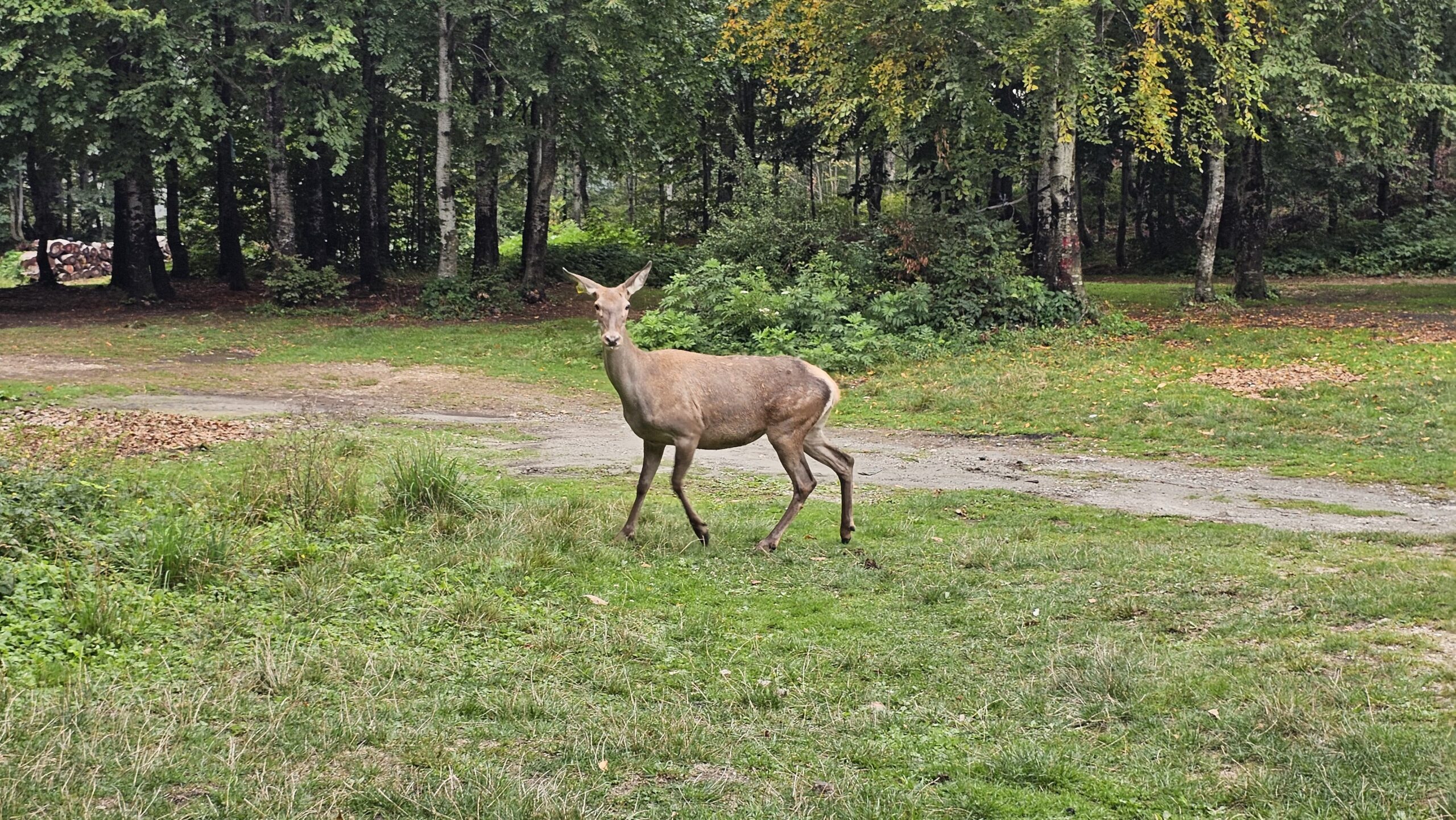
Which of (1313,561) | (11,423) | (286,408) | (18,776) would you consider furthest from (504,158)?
(18,776)

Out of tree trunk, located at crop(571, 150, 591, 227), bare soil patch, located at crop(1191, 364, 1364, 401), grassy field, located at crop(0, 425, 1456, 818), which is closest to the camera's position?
grassy field, located at crop(0, 425, 1456, 818)

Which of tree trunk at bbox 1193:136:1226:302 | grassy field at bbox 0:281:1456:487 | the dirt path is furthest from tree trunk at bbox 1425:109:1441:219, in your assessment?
the dirt path

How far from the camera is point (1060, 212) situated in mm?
24359

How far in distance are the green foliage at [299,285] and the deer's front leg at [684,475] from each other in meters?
23.1

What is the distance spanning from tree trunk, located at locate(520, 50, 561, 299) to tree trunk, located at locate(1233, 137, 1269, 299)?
58.3ft

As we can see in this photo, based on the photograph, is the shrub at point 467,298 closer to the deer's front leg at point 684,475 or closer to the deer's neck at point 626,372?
A: the deer's neck at point 626,372

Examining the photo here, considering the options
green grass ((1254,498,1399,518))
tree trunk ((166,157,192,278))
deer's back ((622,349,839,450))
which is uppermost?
tree trunk ((166,157,192,278))

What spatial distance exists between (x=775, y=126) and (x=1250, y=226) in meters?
18.0

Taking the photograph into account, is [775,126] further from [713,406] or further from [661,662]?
[661,662]

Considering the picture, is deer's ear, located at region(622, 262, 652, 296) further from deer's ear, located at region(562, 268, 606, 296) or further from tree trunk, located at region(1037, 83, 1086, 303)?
tree trunk, located at region(1037, 83, 1086, 303)

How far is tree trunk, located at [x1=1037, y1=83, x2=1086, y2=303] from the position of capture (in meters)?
23.9

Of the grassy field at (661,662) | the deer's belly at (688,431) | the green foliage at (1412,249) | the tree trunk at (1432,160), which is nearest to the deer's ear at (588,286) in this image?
the deer's belly at (688,431)

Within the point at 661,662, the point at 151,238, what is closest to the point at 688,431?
the point at 661,662

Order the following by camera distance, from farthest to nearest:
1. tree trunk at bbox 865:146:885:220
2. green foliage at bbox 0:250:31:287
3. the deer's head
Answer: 1. green foliage at bbox 0:250:31:287
2. tree trunk at bbox 865:146:885:220
3. the deer's head
